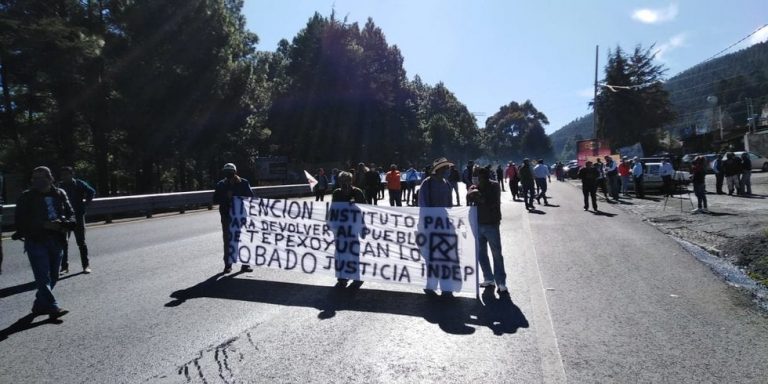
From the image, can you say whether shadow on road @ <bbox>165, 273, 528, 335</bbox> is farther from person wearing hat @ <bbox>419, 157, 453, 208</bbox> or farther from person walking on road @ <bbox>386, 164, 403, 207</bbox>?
person walking on road @ <bbox>386, 164, 403, 207</bbox>

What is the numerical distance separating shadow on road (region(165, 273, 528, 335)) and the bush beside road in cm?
437

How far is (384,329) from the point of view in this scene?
5.29 metres

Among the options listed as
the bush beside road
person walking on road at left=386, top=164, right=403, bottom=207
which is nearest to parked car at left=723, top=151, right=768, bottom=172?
the bush beside road

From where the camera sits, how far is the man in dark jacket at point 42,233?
5.85m

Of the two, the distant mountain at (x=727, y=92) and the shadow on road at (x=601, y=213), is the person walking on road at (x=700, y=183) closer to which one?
the shadow on road at (x=601, y=213)

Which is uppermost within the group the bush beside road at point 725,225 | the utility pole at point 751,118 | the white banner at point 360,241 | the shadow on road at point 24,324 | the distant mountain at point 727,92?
the distant mountain at point 727,92

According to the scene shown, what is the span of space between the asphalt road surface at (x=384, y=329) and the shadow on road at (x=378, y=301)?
3cm

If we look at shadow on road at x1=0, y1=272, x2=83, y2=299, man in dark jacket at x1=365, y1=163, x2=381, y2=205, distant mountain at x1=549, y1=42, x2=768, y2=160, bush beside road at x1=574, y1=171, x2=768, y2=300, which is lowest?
bush beside road at x1=574, y1=171, x2=768, y2=300

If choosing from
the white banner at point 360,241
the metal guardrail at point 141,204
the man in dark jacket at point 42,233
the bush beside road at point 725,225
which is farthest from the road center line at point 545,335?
the metal guardrail at point 141,204

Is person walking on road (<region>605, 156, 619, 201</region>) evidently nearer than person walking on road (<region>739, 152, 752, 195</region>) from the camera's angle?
No

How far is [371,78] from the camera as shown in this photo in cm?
4900

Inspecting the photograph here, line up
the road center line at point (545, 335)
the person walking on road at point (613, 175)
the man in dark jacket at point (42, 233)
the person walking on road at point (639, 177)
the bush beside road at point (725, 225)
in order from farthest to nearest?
the person walking on road at point (639, 177), the person walking on road at point (613, 175), the bush beside road at point (725, 225), the man in dark jacket at point (42, 233), the road center line at point (545, 335)

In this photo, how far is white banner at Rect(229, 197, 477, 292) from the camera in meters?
6.64

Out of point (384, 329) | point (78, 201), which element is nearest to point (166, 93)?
point (78, 201)
